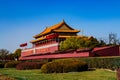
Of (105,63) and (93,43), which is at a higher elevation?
(93,43)

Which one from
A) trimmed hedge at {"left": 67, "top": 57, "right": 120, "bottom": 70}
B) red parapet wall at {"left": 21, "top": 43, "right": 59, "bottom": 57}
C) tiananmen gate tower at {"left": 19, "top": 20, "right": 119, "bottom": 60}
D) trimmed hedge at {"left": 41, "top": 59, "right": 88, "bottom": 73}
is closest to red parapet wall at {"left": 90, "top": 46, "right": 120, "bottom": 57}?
tiananmen gate tower at {"left": 19, "top": 20, "right": 119, "bottom": 60}

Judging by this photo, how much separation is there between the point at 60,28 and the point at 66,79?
153 ft

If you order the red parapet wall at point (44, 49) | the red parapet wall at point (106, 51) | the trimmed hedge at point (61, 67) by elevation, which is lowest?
the trimmed hedge at point (61, 67)

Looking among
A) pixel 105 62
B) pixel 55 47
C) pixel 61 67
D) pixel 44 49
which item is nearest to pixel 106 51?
pixel 105 62

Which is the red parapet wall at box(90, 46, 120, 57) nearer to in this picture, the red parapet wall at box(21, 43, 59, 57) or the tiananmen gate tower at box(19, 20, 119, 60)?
the tiananmen gate tower at box(19, 20, 119, 60)

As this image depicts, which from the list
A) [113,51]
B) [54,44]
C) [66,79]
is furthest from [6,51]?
[66,79]

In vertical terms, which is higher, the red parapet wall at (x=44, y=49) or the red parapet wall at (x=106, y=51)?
the red parapet wall at (x=44, y=49)

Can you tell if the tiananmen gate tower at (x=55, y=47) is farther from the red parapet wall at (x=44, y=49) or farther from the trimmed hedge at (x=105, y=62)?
the trimmed hedge at (x=105, y=62)

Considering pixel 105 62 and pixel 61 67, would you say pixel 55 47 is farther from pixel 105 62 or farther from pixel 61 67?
pixel 61 67

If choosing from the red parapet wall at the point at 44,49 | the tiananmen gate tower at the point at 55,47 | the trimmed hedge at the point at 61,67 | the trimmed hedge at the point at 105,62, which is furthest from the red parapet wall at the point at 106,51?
the red parapet wall at the point at 44,49

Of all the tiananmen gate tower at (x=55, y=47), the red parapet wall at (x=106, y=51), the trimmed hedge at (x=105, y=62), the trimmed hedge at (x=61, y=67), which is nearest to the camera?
the trimmed hedge at (x=61, y=67)

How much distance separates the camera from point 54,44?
166ft

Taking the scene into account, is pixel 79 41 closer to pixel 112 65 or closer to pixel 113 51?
pixel 113 51

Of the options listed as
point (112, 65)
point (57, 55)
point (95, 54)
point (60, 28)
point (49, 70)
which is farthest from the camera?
point (60, 28)
